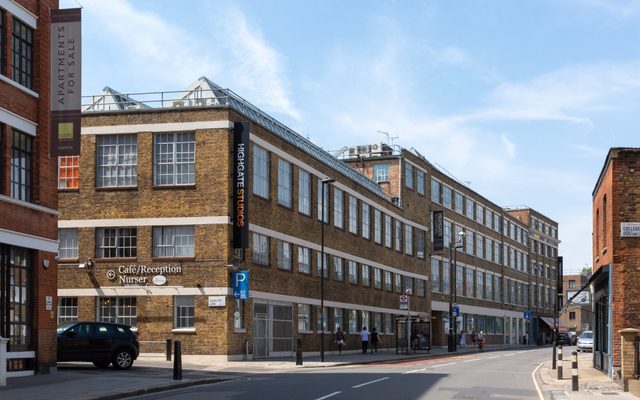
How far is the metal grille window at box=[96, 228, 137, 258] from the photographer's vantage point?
39.2 metres

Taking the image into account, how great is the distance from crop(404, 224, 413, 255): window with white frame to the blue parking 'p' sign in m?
31.9

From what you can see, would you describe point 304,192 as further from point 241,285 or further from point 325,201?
point 241,285

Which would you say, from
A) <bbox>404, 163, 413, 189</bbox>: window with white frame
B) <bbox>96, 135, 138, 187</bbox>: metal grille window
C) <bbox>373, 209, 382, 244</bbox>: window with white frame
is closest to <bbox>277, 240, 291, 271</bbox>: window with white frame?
<bbox>96, 135, 138, 187</bbox>: metal grille window

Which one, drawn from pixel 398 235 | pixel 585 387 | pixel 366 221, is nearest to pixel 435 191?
pixel 398 235

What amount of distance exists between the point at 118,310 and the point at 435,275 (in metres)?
40.9

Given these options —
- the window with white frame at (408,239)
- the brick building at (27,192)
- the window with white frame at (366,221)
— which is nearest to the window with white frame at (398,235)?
the window with white frame at (408,239)

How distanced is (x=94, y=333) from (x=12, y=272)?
5.21 metres

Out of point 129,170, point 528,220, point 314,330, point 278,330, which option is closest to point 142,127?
point 129,170

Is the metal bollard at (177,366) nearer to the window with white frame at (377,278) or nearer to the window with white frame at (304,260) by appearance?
the window with white frame at (304,260)

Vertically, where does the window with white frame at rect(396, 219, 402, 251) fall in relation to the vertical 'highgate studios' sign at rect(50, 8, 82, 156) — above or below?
below

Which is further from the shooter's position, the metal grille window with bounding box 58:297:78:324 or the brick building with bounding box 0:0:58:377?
the metal grille window with bounding box 58:297:78:324

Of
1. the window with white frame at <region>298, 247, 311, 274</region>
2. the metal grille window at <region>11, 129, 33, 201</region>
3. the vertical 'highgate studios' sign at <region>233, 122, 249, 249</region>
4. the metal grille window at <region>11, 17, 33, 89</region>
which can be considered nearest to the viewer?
the metal grille window at <region>11, 129, 33, 201</region>

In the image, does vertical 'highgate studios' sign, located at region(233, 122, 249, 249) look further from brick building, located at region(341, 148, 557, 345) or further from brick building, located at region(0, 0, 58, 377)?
brick building, located at region(341, 148, 557, 345)

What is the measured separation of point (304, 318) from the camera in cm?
4691
